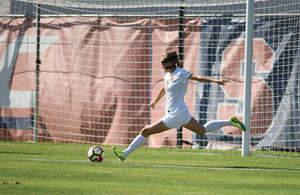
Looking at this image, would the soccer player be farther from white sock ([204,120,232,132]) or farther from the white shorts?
white sock ([204,120,232,132])

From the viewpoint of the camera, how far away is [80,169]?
603 centimetres

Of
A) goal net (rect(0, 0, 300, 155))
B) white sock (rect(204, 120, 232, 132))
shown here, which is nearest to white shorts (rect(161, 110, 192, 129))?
white sock (rect(204, 120, 232, 132))

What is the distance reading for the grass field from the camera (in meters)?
4.55

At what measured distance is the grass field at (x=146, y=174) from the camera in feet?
14.9

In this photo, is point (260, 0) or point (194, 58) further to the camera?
point (194, 58)

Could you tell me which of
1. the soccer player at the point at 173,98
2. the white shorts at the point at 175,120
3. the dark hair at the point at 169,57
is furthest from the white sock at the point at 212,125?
the dark hair at the point at 169,57

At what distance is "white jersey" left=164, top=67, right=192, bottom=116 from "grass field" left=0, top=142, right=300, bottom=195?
948 mm

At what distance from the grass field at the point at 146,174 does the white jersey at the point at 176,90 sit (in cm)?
95

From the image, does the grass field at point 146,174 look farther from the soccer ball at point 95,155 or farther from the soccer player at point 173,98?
the soccer player at point 173,98

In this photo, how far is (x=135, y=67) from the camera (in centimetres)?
1115

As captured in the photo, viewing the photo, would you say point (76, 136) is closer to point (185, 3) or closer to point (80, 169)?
point (185, 3)

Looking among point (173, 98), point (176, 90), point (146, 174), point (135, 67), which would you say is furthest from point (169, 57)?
point (135, 67)

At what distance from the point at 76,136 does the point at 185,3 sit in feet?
15.4

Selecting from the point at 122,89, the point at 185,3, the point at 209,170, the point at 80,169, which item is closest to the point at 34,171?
the point at 80,169
